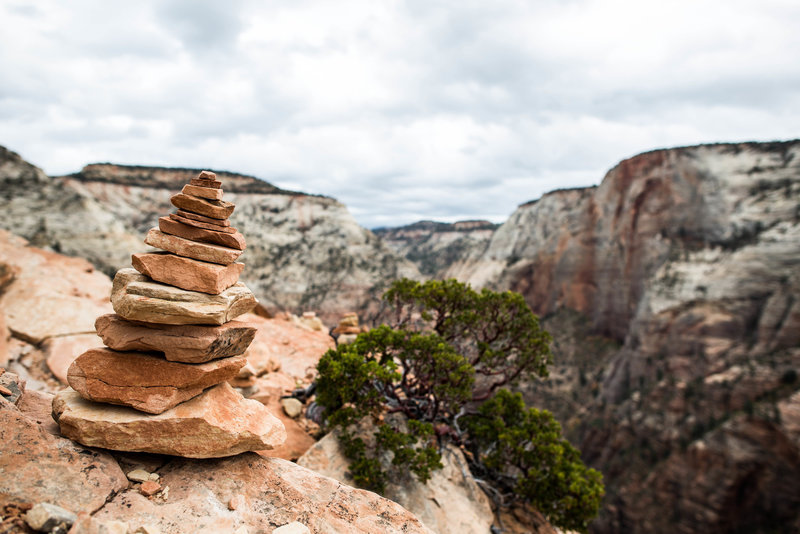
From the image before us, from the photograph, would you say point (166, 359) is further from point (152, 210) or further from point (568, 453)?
point (152, 210)

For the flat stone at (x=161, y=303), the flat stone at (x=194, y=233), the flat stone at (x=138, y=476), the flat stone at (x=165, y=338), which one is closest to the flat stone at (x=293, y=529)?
the flat stone at (x=138, y=476)

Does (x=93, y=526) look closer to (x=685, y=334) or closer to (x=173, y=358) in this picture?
(x=173, y=358)

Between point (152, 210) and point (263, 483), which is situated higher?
point (152, 210)

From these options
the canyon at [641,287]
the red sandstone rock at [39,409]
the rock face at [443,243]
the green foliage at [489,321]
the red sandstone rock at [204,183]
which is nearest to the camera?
the red sandstone rock at [39,409]

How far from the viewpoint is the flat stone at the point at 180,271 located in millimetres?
6734

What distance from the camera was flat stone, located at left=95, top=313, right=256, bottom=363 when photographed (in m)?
Answer: 6.48

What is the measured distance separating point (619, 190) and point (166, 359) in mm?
76443

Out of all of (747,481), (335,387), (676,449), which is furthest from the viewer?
(676,449)

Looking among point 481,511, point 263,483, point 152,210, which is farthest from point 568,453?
point 152,210

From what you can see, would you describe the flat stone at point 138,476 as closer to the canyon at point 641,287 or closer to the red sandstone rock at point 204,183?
the red sandstone rock at point 204,183

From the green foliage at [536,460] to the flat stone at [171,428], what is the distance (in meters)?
8.12

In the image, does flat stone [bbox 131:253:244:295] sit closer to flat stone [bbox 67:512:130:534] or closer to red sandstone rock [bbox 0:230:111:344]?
flat stone [bbox 67:512:130:534]

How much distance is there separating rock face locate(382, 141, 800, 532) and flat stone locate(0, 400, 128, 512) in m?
46.8

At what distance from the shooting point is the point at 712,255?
50281 mm
